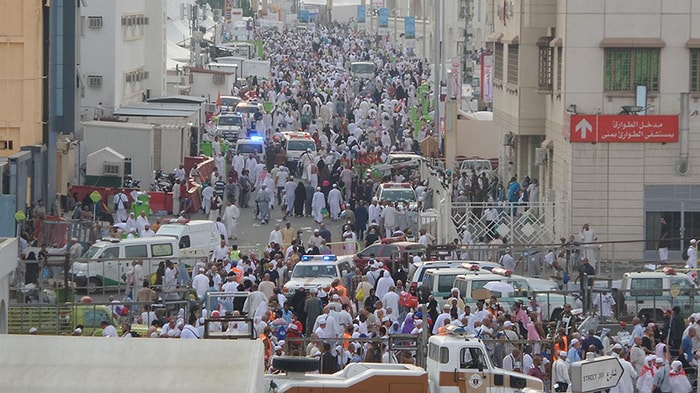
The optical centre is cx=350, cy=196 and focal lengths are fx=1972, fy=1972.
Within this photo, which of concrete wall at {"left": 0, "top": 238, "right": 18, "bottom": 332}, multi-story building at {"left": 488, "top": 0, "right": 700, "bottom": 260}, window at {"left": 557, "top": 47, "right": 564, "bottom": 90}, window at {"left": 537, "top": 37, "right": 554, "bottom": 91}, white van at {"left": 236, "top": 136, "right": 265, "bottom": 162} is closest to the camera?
concrete wall at {"left": 0, "top": 238, "right": 18, "bottom": 332}

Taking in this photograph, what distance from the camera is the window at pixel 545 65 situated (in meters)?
39.3

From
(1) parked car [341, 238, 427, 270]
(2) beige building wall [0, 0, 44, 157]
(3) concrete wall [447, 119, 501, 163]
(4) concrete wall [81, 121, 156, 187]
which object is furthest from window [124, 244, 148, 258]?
(3) concrete wall [447, 119, 501, 163]

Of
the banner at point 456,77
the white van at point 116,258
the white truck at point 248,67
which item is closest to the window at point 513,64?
the white van at point 116,258

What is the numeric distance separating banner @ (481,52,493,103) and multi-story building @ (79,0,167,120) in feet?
34.6

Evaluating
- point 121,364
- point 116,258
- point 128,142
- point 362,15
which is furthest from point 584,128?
point 362,15

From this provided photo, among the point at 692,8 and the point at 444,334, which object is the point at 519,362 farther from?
the point at 692,8

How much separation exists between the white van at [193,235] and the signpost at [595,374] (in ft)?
46.3

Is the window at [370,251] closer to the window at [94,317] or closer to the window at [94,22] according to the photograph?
the window at [94,317]

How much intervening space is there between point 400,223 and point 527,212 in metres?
2.85

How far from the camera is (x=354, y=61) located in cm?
9350

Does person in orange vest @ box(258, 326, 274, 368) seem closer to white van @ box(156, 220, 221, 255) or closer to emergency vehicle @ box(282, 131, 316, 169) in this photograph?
white van @ box(156, 220, 221, 255)

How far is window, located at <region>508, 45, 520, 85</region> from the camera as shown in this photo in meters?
42.1

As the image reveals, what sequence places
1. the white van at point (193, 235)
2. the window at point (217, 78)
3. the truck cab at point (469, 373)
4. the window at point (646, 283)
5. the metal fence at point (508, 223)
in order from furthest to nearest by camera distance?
the window at point (217, 78) → the metal fence at point (508, 223) → the white van at point (193, 235) → the window at point (646, 283) → the truck cab at point (469, 373)

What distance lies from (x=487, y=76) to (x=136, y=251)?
679 inches
